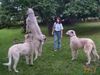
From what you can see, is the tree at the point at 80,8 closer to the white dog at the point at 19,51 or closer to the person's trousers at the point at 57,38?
the person's trousers at the point at 57,38

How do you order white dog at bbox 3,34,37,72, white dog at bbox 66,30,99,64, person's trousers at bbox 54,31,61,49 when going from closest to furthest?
white dog at bbox 3,34,37,72 → white dog at bbox 66,30,99,64 → person's trousers at bbox 54,31,61,49

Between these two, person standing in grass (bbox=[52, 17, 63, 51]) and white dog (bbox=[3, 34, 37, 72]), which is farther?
person standing in grass (bbox=[52, 17, 63, 51])

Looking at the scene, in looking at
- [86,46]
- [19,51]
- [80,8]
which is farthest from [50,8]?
[19,51]

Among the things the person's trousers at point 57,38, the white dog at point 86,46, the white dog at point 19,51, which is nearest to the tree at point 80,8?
the person's trousers at point 57,38

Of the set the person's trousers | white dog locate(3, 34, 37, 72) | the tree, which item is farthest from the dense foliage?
white dog locate(3, 34, 37, 72)

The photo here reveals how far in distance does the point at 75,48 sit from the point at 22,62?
87.9 inches

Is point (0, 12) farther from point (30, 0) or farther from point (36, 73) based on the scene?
point (36, 73)

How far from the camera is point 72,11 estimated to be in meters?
26.7

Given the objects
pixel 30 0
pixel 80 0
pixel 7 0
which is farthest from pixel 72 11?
pixel 7 0

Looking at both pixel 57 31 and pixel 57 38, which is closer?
pixel 57 31

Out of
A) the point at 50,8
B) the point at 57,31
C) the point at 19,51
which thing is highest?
the point at 19,51

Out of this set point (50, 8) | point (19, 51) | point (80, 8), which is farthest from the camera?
point (80, 8)

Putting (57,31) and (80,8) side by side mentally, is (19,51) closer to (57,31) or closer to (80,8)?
(57,31)

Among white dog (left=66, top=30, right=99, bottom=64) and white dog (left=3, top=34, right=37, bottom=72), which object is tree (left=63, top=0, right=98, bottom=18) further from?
white dog (left=3, top=34, right=37, bottom=72)
